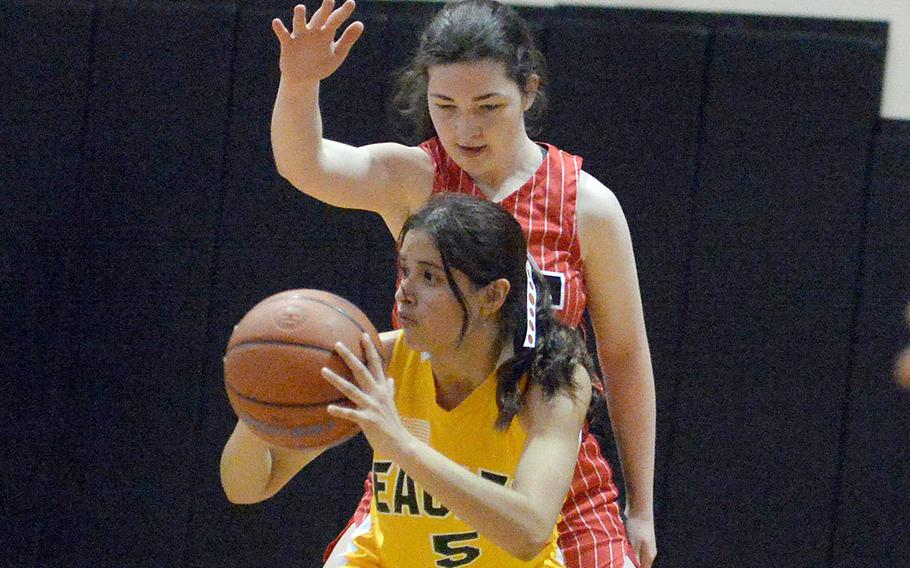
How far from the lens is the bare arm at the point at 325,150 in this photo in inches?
90.7

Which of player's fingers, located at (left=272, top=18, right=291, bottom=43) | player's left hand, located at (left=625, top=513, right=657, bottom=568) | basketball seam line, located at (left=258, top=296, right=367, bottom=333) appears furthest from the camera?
player's left hand, located at (left=625, top=513, right=657, bottom=568)

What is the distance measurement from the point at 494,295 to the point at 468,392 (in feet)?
0.59

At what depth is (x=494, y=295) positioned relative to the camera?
85.0 inches

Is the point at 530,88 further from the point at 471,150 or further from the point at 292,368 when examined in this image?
the point at 292,368

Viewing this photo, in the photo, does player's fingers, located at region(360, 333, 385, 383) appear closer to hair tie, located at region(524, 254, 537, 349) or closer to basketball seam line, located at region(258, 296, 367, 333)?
basketball seam line, located at region(258, 296, 367, 333)

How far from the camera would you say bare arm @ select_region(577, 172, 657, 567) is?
8.12 ft

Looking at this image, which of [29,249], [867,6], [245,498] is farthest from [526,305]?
[29,249]

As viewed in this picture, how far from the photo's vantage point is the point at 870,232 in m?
3.92

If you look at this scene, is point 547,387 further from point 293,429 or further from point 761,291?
point 761,291

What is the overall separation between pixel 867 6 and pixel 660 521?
1.69 metres

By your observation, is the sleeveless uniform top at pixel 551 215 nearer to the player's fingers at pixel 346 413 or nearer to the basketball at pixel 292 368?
the basketball at pixel 292 368

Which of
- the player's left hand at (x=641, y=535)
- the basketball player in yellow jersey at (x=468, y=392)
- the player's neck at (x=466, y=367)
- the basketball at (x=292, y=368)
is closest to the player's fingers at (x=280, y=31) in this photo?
the basketball player in yellow jersey at (x=468, y=392)

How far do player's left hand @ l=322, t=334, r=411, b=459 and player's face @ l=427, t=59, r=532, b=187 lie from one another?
24.3 inches

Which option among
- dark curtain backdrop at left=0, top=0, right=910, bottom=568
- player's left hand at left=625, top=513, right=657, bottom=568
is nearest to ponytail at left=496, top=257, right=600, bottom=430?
player's left hand at left=625, top=513, right=657, bottom=568
